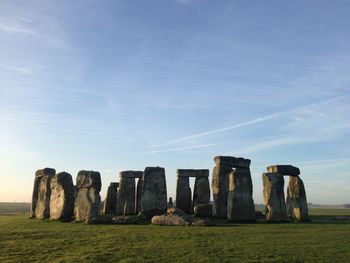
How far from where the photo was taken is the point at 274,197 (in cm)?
1920

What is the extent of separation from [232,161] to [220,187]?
184 centimetres

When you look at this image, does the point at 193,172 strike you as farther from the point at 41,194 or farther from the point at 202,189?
the point at 41,194

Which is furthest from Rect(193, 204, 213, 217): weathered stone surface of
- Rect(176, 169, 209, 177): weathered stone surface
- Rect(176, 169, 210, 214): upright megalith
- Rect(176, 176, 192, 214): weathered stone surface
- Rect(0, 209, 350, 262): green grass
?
Rect(0, 209, 350, 262): green grass

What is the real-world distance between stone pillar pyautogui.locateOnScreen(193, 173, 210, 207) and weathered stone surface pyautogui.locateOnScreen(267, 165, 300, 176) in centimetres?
510

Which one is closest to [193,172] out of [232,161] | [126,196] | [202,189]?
[202,189]

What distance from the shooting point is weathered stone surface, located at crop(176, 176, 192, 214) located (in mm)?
24828

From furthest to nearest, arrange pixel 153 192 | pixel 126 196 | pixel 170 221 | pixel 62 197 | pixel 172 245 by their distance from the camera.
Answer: pixel 126 196
pixel 153 192
pixel 62 197
pixel 170 221
pixel 172 245

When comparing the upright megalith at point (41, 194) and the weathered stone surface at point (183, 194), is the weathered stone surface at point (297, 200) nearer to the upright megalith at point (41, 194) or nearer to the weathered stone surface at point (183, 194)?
the weathered stone surface at point (183, 194)

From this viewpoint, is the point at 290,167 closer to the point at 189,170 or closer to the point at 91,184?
the point at 189,170

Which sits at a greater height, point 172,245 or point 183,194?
point 183,194

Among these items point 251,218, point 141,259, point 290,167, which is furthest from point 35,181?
point 141,259

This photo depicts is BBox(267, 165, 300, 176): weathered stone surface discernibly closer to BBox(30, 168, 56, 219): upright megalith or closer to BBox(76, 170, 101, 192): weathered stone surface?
BBox(76, 170, 101, 192): weathered stone surface

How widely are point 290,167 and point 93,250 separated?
43.0ft

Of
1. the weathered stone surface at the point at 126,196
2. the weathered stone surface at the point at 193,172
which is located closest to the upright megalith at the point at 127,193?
the weathered stone surface at the point at 126,196
